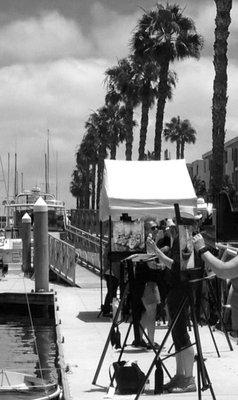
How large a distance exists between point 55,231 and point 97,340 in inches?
1677

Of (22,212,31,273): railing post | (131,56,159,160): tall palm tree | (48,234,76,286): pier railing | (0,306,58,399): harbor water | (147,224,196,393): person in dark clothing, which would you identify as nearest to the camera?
(147,224,196,393): person in dark clothing

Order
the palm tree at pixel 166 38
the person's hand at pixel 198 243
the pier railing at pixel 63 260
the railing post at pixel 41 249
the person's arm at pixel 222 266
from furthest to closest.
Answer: the palm tree at pixel 166 38 → the pier railing at pixel 63 260 → the railing post at pixel 41 249 → the person's hand at pixel 198 243 → the person's arm at pixel 222 266

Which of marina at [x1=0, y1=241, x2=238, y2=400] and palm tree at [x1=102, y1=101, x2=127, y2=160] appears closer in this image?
marina at [x1=0, y1=241, x2=238, y2=400]

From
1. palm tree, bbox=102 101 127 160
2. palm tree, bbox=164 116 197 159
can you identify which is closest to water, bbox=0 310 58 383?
palm tree, bbox=102 101 127 160

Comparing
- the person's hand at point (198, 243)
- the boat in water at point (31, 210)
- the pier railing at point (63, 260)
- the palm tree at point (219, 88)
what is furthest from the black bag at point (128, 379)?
the boat in water at point (31, 210)

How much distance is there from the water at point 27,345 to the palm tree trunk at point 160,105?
19550mm

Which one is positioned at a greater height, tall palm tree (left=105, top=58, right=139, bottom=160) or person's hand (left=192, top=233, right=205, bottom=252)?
tall palm tree (left=105, top=58, right=139, bottom=160)

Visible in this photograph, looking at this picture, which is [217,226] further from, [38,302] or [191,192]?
[38,302]

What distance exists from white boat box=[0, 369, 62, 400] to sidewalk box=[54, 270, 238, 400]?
21 centimetres

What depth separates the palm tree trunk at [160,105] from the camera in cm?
3894

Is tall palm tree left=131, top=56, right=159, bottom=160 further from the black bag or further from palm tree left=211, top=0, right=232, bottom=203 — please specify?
the black bag

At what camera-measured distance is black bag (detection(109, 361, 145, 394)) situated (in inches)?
334

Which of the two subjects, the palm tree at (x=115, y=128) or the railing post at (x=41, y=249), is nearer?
the railing post at (x=41, y=249)

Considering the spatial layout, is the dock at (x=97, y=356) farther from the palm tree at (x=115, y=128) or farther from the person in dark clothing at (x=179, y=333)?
the palm tree at (x=115, y=128)
